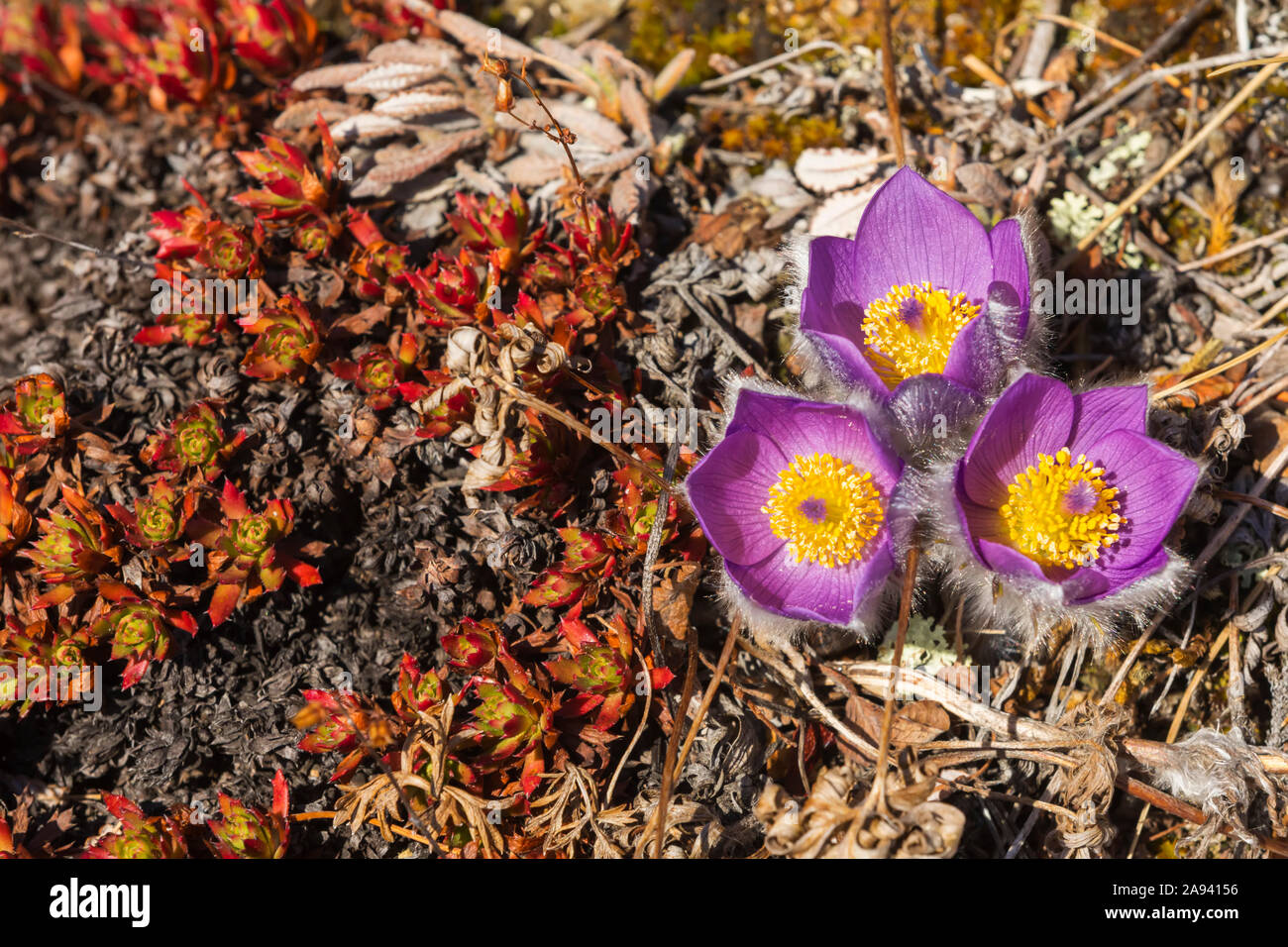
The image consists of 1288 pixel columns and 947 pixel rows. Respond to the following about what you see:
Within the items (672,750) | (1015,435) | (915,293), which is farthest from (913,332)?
(672,750)

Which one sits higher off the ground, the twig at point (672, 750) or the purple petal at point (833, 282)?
the purple petal at point (833, 282)

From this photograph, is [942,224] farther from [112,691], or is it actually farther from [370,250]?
[112,691]

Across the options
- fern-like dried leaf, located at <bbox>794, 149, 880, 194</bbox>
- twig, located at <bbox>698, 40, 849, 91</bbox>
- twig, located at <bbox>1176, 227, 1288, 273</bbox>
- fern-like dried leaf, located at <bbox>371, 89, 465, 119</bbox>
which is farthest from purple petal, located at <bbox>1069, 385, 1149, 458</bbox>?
fern-like dried leaf, located at <bbox>371, 89, 465, 119</bbox>

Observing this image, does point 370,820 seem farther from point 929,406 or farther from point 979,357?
point 979,357

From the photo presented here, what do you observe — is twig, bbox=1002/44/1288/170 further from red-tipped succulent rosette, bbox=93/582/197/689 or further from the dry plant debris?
red-tipped succulent rosette, bbox=93/582/197/689

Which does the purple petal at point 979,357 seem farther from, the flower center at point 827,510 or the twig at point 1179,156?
the twig at point 1179,156

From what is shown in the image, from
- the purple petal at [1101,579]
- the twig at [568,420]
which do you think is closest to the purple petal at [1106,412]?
the purple petal at [1101,579]

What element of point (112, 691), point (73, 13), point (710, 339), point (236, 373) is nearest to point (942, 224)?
point (710, 339)
